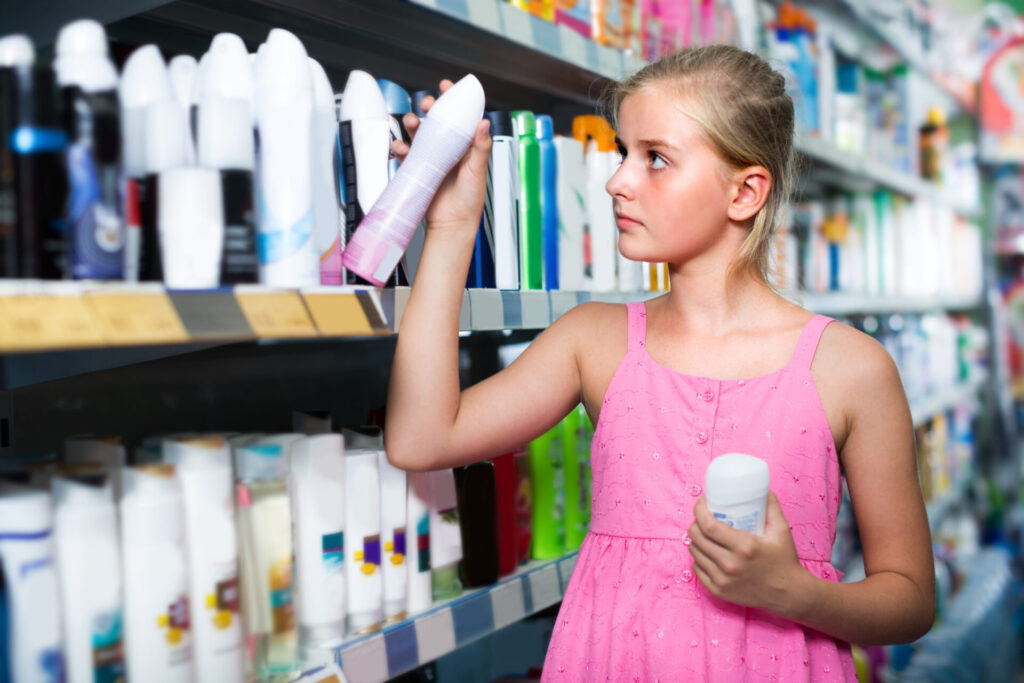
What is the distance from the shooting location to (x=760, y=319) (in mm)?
1161

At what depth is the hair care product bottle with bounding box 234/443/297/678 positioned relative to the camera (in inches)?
34.3

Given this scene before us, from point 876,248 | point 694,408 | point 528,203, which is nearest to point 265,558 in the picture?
point 694,408

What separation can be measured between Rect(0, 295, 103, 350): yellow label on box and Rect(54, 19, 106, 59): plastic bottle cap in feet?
0.72

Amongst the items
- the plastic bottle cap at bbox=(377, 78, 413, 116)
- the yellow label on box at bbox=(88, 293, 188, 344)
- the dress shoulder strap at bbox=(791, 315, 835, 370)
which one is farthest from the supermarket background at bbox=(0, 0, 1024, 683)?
the dress shoulder strap at bbox=(791, 315, 835, 370)

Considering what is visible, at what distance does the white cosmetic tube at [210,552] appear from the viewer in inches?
31.5

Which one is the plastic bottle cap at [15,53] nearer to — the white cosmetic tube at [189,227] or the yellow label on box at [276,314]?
the white cosmetic tube at [189,227]

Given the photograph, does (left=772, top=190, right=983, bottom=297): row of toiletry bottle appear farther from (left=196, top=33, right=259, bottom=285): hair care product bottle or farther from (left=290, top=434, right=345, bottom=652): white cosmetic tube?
(left=196, top=33, right=259, bottom=285): hair care product bottle

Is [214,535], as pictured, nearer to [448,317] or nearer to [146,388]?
[448,317]

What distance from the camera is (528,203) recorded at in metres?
1.31

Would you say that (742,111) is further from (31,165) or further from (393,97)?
(31,165)

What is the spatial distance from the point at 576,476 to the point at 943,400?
239 centimetres

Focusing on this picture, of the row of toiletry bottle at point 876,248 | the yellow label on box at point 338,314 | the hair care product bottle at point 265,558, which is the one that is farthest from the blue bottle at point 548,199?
the row of toiletry bottle at point 876,248

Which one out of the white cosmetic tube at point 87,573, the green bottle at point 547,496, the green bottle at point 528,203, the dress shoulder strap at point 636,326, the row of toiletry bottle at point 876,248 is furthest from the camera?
the row of toiletry bottle at point 876,248

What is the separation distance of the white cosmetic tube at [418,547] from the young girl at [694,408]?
0.20 ft
